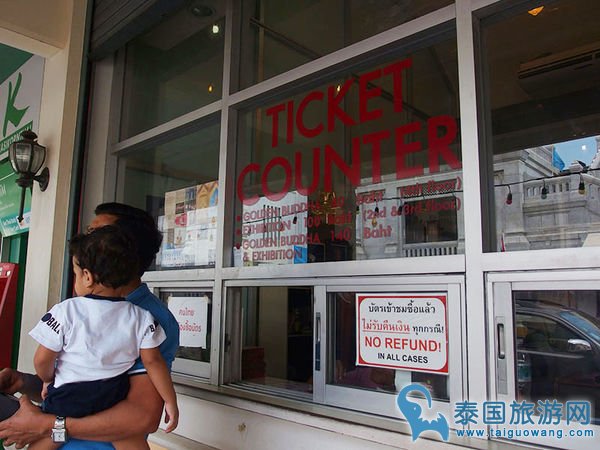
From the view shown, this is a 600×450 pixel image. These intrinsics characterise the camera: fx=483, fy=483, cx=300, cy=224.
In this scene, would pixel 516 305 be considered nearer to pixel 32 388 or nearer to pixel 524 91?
pixel 32 388

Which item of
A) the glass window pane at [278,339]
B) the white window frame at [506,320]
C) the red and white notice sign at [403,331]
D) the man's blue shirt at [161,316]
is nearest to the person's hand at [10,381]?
the man's blue shirt at [161,316]

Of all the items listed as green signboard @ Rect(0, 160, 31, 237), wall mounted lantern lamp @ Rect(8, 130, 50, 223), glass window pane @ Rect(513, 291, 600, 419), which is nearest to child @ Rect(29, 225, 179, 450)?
glass window pane @ Rect(513, 291, 600, 419)

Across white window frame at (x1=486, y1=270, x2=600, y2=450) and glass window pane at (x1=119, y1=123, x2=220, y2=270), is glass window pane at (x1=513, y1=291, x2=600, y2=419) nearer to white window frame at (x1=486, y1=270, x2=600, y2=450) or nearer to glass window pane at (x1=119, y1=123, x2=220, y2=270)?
white window frame at (x1=486, y1=270, x2=600, y2=450)

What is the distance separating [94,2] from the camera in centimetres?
291

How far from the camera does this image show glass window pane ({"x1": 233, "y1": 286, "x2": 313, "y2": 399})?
207 centimetres

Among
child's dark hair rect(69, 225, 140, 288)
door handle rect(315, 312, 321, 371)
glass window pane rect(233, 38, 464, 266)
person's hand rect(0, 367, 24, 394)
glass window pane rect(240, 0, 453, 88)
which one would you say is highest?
glass window pane rect(240, 0, 453, 88)

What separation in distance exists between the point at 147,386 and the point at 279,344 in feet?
6.78

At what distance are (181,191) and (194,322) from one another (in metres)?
0.74

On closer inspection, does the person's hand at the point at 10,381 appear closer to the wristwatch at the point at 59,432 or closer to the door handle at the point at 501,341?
the wristwatch at the point at 59,432

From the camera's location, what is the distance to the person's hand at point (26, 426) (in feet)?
3.77

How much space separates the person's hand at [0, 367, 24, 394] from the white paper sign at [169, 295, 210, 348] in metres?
0.95

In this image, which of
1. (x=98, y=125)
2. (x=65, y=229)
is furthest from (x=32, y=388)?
(x=98, y=125)

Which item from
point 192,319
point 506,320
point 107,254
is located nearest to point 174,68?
point 192,319

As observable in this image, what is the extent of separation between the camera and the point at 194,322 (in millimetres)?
2287
